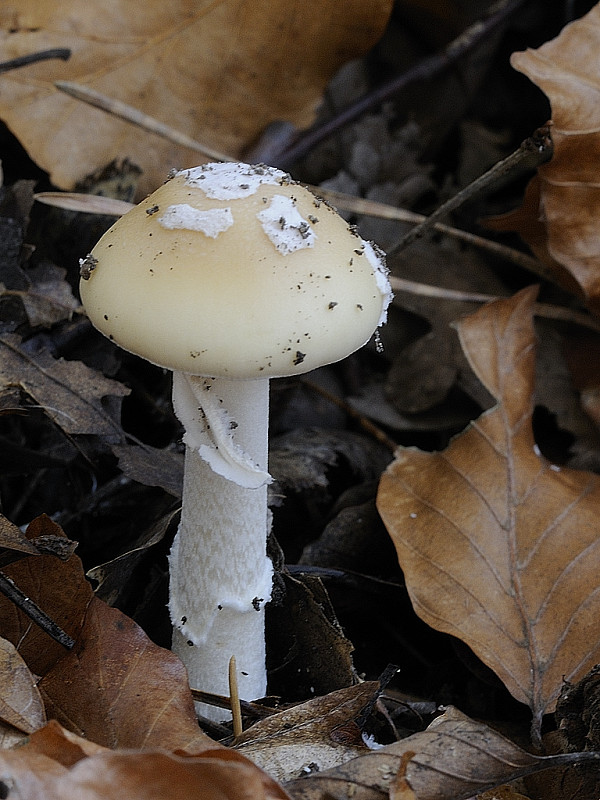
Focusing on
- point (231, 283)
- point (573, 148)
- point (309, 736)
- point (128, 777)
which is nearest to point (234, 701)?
point (309, 736)

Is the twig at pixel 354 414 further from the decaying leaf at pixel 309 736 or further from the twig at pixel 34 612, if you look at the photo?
the twig at pixel 34 612

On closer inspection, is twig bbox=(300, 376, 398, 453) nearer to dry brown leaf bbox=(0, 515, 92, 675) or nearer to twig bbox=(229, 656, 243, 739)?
twig bbox=(229, 656, 243, 739)

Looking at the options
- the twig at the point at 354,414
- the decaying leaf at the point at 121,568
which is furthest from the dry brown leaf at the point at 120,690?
the twig at the point at 354,414

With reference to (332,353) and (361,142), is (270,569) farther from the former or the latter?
(361,142)

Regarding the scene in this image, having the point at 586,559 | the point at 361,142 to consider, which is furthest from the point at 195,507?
the point at 361,142

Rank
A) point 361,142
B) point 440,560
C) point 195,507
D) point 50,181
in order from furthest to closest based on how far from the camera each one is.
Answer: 1. point 361,142
2. point 50,181
3. point 440,560
4. point 195,507

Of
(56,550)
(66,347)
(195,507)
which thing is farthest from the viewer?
(66,347)

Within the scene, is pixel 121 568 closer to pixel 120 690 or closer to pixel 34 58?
pixel 120 690
